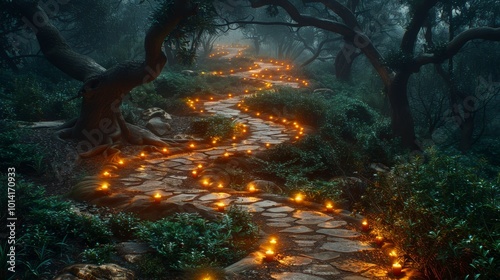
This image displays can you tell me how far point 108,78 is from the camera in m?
9.91

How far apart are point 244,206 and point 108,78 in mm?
5603

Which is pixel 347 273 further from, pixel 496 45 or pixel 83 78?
pixel 496 45

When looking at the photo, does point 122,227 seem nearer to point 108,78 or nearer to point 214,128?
point 108,78

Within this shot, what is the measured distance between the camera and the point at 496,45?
60.7 feet

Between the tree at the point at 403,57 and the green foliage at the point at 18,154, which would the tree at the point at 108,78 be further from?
the tree at the point at 403,57

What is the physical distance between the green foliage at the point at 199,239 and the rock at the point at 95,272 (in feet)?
1.66

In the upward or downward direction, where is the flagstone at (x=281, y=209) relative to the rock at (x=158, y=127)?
downward

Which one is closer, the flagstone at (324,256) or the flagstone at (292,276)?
the flagstone at (292,276)

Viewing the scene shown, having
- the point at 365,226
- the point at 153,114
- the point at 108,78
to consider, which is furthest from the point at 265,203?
the point at 153,114

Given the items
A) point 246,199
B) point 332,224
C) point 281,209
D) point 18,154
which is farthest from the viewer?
point 18,154

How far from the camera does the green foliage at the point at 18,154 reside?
24.5 ft

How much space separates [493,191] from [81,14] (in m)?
21.6

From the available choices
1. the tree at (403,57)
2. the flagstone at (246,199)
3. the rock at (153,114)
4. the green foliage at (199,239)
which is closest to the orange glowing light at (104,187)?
the green foliage at (199,239)

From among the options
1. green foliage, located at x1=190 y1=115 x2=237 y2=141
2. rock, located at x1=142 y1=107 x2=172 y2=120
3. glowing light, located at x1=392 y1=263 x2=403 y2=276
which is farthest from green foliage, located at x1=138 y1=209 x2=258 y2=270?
rock, located at x1=142 y1=107 x2=172 y2=120
